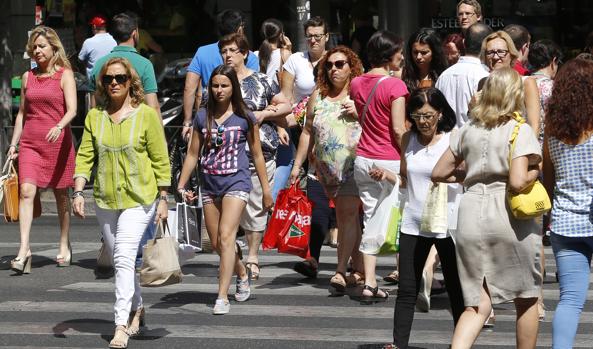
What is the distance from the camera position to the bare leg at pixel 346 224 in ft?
32.0

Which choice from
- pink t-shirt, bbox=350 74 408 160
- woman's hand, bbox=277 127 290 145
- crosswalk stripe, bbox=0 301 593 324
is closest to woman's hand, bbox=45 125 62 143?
crosswalk stripe, bbox=0 301 593 324

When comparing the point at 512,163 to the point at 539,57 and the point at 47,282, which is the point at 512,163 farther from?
the point at 47,282

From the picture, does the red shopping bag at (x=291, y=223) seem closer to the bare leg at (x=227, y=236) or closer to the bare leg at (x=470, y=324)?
the bare leg at (x=227, y=236)


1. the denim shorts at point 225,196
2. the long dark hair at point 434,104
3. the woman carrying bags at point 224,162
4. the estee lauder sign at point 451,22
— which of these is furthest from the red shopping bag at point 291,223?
the estee lauder sign at point 451,22

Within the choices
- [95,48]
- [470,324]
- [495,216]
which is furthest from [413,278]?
[95,48]

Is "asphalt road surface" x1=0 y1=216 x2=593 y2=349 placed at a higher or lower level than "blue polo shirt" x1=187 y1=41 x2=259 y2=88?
lower

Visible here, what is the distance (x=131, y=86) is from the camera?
812 cm

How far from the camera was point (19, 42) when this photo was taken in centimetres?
2080

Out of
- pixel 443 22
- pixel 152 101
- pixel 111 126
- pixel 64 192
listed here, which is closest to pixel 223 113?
pixel 111 126

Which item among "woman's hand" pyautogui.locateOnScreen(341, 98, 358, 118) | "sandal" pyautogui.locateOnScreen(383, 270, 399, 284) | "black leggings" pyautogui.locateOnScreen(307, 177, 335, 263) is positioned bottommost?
"sandal" pyautogui.locateOnScreen(383, 270, 399, 284)

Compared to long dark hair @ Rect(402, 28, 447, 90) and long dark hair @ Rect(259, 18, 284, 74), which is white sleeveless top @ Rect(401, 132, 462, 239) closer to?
Answer: long dark hair @ Rect(402, 28, 447, 90)

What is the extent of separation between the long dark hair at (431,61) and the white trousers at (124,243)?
2.52m

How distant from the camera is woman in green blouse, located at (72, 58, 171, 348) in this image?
7.88m

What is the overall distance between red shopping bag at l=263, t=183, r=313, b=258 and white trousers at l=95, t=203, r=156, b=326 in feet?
6.98
